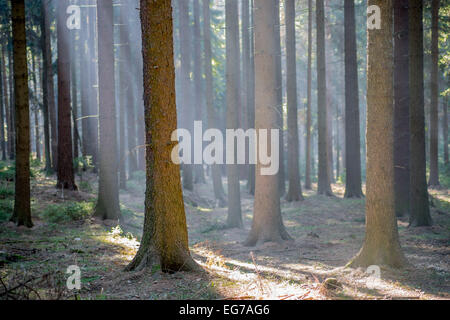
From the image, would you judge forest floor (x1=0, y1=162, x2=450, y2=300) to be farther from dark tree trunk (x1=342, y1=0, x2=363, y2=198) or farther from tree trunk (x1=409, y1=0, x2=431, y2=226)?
dark tree trunk (x1=342, y1=0, x2=363, y2=198)

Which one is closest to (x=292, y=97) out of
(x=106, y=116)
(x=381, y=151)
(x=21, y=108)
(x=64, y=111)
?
(x=106, y=116)

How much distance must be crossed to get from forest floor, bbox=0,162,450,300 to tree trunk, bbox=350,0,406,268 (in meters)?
0.40

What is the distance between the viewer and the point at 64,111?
15195 mm

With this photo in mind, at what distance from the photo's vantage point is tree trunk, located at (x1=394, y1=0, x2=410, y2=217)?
14.0m

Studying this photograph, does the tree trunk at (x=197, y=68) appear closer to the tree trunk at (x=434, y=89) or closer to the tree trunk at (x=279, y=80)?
the tree trunk at (x=279, y=80)

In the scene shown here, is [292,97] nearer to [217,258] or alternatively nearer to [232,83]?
[232,83]

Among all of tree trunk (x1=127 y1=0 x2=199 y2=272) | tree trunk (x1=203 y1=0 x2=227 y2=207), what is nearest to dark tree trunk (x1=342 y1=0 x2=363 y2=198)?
tree trunk (x1=203 y1=0 x2=227 y2=207)

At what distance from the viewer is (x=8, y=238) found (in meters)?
9.55

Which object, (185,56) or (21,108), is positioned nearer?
(21,108)

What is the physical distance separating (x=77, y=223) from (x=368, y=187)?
863cm

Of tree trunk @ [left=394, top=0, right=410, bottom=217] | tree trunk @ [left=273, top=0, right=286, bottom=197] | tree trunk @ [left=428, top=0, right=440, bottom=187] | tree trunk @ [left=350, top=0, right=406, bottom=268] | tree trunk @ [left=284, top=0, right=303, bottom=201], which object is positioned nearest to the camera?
tree trunk @ [left=350, top=0, right=406, bottom=268]

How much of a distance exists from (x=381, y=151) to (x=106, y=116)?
849 centimetres

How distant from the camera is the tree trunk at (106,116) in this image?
1270 centimetres
